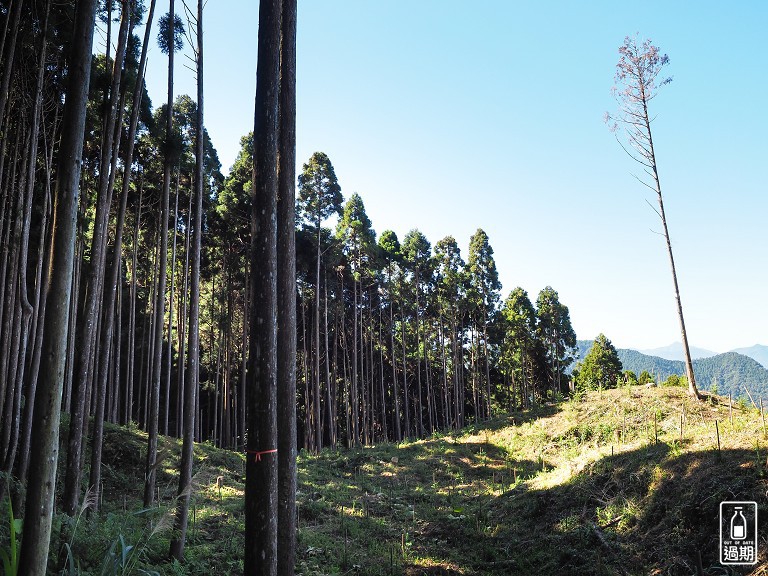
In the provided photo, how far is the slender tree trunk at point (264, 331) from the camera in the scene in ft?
13.4

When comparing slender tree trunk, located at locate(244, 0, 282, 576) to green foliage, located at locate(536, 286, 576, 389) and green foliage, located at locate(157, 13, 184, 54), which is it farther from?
green foliage, located at locate(536, 286, 576, 389)

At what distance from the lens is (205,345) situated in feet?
90.7

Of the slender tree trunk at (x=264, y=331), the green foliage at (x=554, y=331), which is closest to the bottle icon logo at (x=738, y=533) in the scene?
the slender tree trunk at (x=264, y=331)

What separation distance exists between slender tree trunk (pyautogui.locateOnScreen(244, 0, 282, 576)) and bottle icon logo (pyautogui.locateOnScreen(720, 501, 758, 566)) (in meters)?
5.82

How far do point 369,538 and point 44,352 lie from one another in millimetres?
8549

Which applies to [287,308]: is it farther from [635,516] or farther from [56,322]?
[635,516]

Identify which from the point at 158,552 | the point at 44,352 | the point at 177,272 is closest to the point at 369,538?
the point at 158,552

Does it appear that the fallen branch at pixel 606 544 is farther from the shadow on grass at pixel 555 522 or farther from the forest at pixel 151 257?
the forest at pixel 151 257

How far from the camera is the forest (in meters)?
4.27

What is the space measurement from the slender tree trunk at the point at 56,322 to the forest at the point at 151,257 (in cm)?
1

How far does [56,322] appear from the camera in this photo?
400 centimetres

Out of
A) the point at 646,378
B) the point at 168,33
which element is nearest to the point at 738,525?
the point at 168,33

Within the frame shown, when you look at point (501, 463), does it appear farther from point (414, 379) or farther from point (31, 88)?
point (414, 379)

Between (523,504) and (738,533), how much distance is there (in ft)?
17.8
